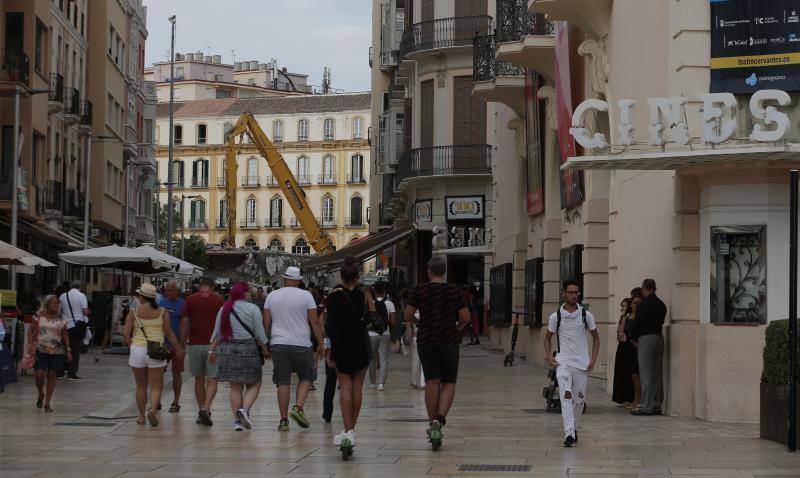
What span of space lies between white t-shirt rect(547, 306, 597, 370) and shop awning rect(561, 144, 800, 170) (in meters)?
2.20

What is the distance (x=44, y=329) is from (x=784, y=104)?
32.3 ft

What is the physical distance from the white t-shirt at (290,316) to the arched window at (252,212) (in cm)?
11240

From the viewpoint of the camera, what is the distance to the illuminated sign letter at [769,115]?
1653 centimetres

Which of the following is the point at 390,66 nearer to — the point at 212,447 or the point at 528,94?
the point at 528,94

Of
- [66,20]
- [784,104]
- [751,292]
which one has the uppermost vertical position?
[66,20]

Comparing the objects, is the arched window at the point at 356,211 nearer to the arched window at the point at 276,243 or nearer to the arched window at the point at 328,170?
the arched window at the point at 328,170

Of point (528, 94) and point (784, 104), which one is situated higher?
point (528, 94)

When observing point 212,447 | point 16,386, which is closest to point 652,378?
point 212,447

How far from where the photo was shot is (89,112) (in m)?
54.4

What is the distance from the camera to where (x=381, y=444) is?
602 inches

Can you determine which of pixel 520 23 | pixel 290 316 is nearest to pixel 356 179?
pixel 520 23

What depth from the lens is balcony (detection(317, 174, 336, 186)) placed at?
414ft

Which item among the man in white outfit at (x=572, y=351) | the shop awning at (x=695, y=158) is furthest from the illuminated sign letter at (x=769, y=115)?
the man in white outfit at (x=572, y=351)

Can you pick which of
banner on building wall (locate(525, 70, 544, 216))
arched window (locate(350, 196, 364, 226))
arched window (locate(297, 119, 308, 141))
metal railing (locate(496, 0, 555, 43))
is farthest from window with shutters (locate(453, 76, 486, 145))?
arched window (locate(297, 119, 308, 141))
